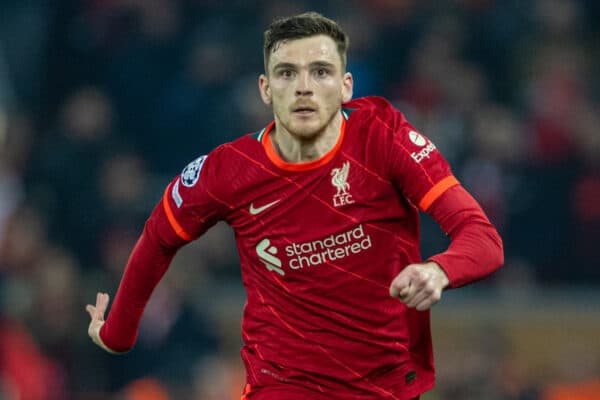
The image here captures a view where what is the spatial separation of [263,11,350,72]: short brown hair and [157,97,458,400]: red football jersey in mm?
278

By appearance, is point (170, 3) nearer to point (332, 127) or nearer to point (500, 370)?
point (500, 370)

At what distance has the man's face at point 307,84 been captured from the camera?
4.37m

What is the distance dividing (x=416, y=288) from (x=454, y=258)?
325mm

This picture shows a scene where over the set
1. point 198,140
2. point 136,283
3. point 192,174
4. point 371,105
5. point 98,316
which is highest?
point 371,105

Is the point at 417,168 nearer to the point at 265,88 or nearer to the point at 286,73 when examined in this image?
the point at 286,73

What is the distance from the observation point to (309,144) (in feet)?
14.6

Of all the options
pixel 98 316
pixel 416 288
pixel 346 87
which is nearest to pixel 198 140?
pixel 98 316

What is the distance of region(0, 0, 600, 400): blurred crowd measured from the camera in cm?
806

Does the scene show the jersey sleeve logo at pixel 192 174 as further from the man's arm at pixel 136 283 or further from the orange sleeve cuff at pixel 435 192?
the orange sleeve cuff at pixel 435 192

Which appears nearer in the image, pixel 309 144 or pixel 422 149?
pixel 422 149

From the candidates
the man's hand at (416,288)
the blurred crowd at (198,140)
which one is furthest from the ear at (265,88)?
the blurred crowd at (198,140)

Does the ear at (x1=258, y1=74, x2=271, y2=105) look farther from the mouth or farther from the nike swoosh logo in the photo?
the nike swoosh logo

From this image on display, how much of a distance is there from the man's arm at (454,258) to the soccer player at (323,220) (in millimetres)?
157

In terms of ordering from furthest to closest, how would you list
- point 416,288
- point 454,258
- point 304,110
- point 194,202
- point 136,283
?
point 136,283
point 194,202
point 304,110
point 454,258
point 416,288
